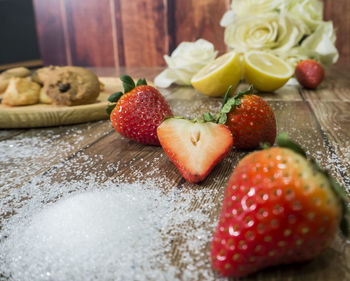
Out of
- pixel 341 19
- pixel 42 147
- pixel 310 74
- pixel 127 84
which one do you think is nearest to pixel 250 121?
pixel 127 84

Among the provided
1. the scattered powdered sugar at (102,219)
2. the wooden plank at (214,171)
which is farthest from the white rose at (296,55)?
the scattered powdered sugar at (102,219)

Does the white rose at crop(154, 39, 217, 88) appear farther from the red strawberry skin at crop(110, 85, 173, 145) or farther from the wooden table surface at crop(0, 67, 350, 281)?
the red strawberry skin at crop(110, 85, 173, 145)

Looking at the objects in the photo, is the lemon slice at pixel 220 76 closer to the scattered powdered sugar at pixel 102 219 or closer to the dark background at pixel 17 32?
the scattered powdered sugar at pixel 102 219

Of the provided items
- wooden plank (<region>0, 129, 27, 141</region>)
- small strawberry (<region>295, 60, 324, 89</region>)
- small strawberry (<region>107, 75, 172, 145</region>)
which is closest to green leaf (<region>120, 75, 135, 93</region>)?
small strawberry (<region>107, 75, 172, 145</region>)

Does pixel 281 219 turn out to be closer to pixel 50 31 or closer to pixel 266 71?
pixel 266 71

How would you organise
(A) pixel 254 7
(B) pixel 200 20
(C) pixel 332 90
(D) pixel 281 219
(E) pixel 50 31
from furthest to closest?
(E) pixel 50 31, (B) pixel 200 20, (A) pixel 254 7, (C) pixel 332 90, (D) pixel 281 219

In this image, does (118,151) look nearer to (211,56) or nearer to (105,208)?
(105,208)
